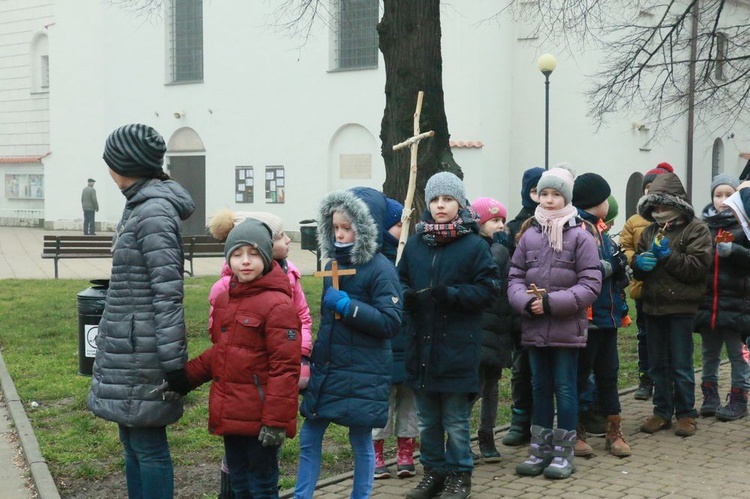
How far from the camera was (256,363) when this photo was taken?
16.0 ft

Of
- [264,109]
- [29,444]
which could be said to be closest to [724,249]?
[29,444]

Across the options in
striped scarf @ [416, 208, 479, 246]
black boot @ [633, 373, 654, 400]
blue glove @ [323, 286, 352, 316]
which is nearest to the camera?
blue glove @ [323, 286, 352, 316]

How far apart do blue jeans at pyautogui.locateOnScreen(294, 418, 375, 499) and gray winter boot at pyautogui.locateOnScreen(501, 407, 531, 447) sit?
206 cm

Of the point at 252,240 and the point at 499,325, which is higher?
the point at 252,240

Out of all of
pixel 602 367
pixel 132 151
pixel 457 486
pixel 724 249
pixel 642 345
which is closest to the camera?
pixel 132 151

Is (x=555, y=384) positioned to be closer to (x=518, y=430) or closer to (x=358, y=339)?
(x=518, y=430)

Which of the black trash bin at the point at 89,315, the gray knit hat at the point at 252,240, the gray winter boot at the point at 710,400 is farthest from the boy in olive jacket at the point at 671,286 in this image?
the black trash bin at the point at 89,315

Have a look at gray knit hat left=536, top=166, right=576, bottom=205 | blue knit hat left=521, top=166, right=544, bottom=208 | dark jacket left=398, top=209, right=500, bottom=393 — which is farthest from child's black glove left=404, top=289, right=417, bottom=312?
blue knit hat left=521, top=166, right=544, bottom=208

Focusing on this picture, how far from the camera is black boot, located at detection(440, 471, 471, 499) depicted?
597 cm

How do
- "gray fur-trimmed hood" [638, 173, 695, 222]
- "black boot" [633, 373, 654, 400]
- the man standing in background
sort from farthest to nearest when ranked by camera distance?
the man standing in background < "black boot" [633, 373, 654, 400] < "gray fur-trimmed hood" [638, 173, 695, 222]

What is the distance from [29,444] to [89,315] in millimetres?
1206

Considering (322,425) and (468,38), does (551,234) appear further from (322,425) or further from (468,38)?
(468,38)

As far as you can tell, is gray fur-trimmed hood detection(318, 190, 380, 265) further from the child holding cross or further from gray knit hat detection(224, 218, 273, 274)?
gray knit hat detection(224, 218, 273, 274)

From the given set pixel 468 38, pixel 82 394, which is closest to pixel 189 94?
pixel 468 38
